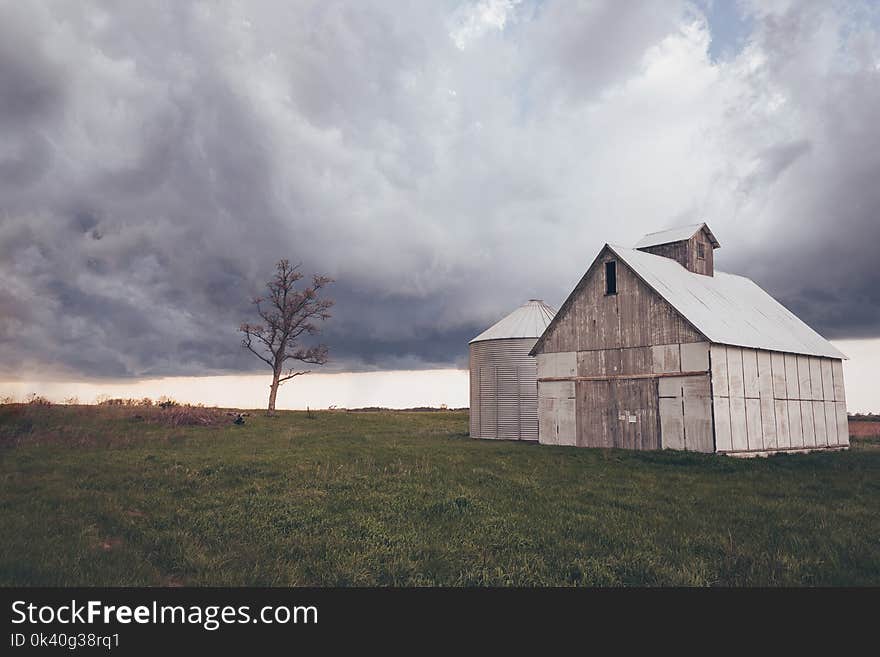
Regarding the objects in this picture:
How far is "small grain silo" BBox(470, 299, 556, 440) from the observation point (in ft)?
116

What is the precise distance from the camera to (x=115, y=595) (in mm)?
7148

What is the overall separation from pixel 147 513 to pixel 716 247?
33.9m

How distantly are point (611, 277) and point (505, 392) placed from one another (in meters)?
10.2

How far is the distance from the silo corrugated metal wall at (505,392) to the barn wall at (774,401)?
11.3 meters

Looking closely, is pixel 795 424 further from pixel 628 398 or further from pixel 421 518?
pixel 421 518

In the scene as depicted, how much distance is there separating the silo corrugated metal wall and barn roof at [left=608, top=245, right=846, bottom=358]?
871cm

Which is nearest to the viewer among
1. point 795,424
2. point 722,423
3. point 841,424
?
point 722,423

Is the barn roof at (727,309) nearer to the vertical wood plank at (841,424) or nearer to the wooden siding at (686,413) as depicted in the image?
the wooden siding at (686,413)

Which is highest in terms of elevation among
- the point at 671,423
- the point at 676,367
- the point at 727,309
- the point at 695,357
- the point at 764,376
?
the point at 727,309

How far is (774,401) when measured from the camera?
29.2 metres

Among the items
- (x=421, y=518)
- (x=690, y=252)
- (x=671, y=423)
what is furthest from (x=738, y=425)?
(x=421, y=518)

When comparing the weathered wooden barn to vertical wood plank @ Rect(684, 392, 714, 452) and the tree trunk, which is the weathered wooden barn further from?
the tree trunk

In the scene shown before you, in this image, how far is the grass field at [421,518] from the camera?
8.79m

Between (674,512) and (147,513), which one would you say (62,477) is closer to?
(147,513)
